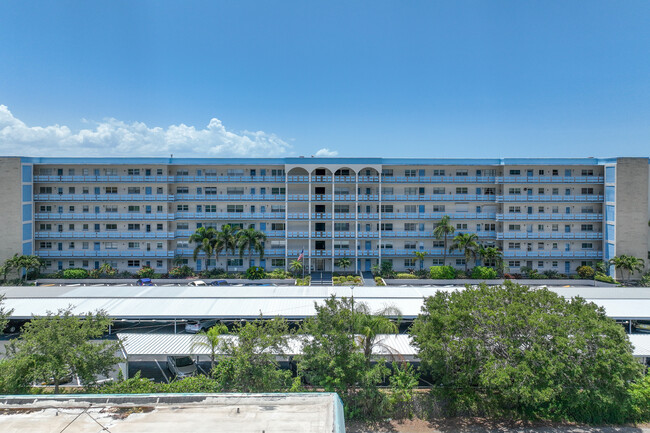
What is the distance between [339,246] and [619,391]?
40420 mm

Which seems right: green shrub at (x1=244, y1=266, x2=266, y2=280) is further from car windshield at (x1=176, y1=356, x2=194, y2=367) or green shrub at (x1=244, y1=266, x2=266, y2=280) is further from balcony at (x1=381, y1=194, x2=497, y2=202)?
car windshield at (x1=176, y1=356, x2=194, y2=367)

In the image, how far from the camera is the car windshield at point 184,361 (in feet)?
98.0

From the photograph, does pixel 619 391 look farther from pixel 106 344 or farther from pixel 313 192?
pixel 313 192

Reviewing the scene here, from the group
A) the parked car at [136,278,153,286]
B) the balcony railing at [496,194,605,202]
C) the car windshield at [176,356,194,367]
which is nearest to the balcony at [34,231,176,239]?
the parked car at [136,278,153,286]

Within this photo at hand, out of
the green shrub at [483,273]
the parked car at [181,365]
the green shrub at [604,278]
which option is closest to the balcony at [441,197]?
the green shrub at [483,273]

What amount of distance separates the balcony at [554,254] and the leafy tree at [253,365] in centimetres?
4422

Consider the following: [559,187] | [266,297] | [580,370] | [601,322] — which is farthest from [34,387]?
[559,187]

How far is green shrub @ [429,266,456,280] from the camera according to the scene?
183ft

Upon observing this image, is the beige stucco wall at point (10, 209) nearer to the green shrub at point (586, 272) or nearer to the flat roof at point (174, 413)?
the flat roof at point (174, 413)

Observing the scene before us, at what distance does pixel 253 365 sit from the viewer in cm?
2350

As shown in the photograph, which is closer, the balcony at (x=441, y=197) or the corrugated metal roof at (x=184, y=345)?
the corrugated metal roof at (x=184, y=345)

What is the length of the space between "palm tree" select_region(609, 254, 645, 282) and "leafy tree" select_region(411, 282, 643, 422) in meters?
35.9

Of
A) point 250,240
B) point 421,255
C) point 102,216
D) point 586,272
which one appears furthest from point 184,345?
point 586,272

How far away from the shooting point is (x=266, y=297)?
38.4m
